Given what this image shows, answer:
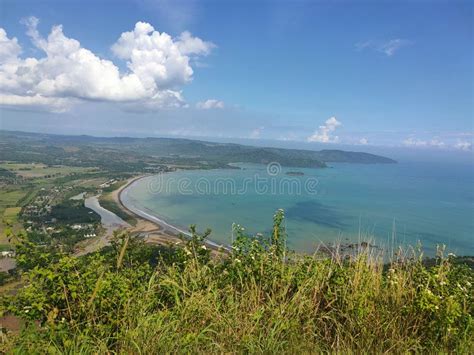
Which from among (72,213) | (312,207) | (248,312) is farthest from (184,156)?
(248,312)

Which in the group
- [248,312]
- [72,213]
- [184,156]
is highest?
[248,312]

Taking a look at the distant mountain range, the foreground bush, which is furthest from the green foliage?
the distant mountain range

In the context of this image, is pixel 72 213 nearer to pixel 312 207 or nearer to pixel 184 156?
pixel 312 207

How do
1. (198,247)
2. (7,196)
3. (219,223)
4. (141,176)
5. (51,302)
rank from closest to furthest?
(51,302) → (198,247) → (219,223) → (7,196) → (141,176)

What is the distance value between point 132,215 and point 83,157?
8652 cm

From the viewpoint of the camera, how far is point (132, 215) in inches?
1649

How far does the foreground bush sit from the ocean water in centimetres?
1883

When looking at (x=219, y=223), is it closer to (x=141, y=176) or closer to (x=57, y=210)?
(x=57, y=210)

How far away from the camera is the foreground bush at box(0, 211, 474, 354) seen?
211 centimetres

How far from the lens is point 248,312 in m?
2.44

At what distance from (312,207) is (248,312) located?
169ft

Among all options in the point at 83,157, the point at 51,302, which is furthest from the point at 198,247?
the point at 83,157

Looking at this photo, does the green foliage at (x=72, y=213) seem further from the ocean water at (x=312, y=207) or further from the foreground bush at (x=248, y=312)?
the foreground bush at (x=248, y=312)

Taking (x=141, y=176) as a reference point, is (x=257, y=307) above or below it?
above
